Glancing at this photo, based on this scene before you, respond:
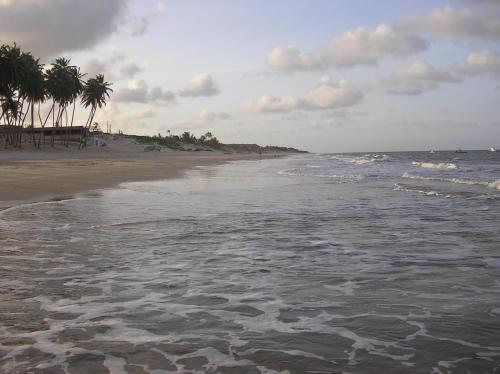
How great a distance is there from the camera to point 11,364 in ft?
11.6

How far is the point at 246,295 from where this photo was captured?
17.9 feet

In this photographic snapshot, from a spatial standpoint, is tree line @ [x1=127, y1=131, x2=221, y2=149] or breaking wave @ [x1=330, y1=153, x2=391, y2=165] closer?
breaking wave @ [x1=330, y1=153, x2=391, y2=165]

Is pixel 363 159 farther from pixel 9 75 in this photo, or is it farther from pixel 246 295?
pixel 246 295

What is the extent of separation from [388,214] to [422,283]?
21.3 feet

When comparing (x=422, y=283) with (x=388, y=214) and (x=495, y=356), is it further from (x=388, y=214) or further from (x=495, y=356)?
(x=388, y=214)

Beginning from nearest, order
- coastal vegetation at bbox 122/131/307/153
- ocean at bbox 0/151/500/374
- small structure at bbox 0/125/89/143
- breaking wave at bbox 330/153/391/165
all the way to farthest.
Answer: ocean at bbox 0/151/500/374, breaking wave at bbox 330/153/391/165, small structure at bbox 0/125/89/143, coastal vegetation at bbox 122/131/307/153

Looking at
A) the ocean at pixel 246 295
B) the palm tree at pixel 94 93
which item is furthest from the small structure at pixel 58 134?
the ocean at pixel 246 295

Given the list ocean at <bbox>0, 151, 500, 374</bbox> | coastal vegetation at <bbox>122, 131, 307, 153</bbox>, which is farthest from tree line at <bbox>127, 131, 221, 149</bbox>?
ocean at <bbox>0, 151, 500, 374</bbox>

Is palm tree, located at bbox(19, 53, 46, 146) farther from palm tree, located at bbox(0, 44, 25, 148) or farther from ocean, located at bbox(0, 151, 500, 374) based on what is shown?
ocean, located at bbox(0, 151, 500, 374)

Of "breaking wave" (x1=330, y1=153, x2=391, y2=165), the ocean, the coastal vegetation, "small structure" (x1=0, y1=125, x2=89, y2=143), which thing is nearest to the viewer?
the ocean

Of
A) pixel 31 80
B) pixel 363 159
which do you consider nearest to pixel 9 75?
pixel 31 80

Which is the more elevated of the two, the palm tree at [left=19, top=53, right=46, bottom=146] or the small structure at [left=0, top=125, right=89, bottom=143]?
the palm tree at [left=19, top=53, right=46, bottom=146]

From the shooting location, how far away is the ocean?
383 centimetres

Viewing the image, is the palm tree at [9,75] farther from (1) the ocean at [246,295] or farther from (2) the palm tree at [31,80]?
(1) the ocean at [246,295]
